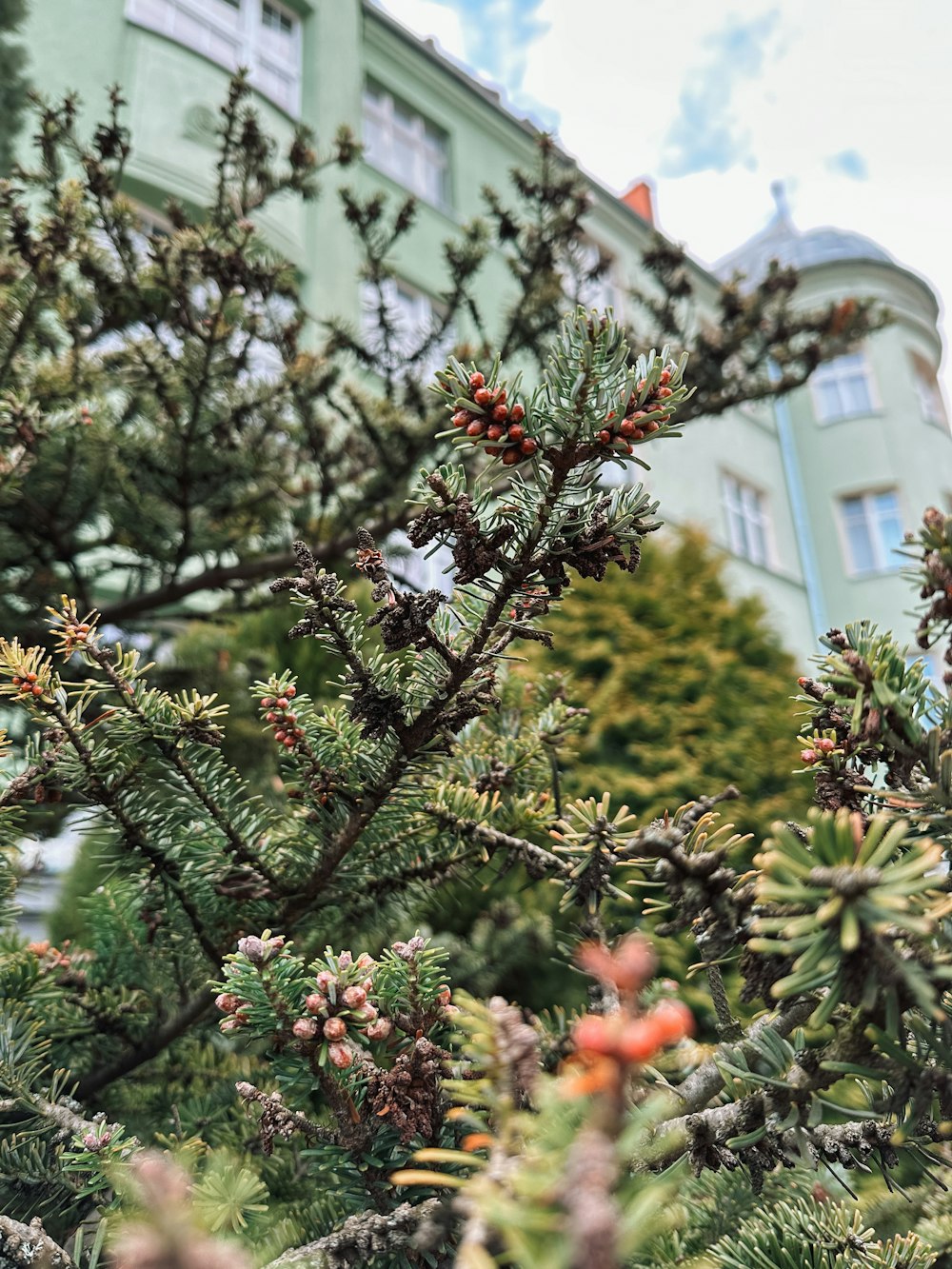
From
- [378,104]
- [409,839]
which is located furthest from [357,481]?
[378,104]

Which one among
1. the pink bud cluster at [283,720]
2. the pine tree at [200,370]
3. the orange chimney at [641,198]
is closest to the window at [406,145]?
the orange chimney at [641,198]

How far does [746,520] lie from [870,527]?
79.0 inches

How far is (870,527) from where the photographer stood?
40.4ft

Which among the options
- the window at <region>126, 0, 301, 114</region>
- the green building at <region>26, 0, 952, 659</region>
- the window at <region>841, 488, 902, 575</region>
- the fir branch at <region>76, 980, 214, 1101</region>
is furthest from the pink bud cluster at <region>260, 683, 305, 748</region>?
the window at <region>841, 488, 902, 575</region>

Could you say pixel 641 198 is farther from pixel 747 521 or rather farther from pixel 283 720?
pixel 283 720

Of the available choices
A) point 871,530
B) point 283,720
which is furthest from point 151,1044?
point 871,530

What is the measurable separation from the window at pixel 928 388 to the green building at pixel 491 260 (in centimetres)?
4

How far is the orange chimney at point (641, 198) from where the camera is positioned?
1272 centimetres

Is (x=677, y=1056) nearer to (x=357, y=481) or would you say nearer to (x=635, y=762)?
(x=357, y=481)

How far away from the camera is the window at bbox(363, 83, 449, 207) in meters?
8.66

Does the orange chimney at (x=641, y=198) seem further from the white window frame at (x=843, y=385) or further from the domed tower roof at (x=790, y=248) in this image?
the white window frame at (x=843, y=385)

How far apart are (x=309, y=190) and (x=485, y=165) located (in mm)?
8486

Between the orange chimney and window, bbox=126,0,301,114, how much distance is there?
637 centimetres

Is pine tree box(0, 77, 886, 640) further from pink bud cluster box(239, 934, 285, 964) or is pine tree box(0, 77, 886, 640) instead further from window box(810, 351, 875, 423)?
window box(810, 351, 875, 423)
